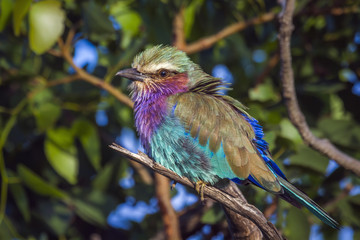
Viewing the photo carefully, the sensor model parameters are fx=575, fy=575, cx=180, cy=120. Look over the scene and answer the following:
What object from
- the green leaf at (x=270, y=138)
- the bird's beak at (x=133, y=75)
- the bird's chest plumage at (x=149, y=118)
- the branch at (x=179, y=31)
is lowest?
the bird's chest plumage at (x=149, y=118)

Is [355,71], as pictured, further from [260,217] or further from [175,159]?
[260,217]

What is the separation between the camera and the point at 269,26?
5.33 m

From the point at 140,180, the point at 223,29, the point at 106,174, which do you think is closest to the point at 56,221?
the point at 106,174

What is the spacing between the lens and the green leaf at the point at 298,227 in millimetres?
3928

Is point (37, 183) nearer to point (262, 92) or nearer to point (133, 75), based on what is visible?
point (133, 75)

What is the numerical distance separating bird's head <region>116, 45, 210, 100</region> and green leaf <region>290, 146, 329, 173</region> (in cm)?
94

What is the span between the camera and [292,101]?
12.3 feet

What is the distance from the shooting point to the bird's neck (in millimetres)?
3580

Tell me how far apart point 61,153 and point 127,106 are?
2.19ft

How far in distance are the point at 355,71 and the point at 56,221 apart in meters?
2.83

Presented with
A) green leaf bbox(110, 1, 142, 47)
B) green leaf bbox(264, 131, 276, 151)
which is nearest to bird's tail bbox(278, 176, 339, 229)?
green leaf bbox(264, 131, 276, 151)

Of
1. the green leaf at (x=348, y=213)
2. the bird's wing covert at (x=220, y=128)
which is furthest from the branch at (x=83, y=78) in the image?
the green leaf at (x=348, y=213)

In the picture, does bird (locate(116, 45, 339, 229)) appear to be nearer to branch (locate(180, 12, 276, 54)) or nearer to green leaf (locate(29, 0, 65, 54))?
green leaf (locate(29, 0, 65, 54))

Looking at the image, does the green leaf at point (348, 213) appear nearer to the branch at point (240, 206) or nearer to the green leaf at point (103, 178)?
the branch at point (240, 206)
